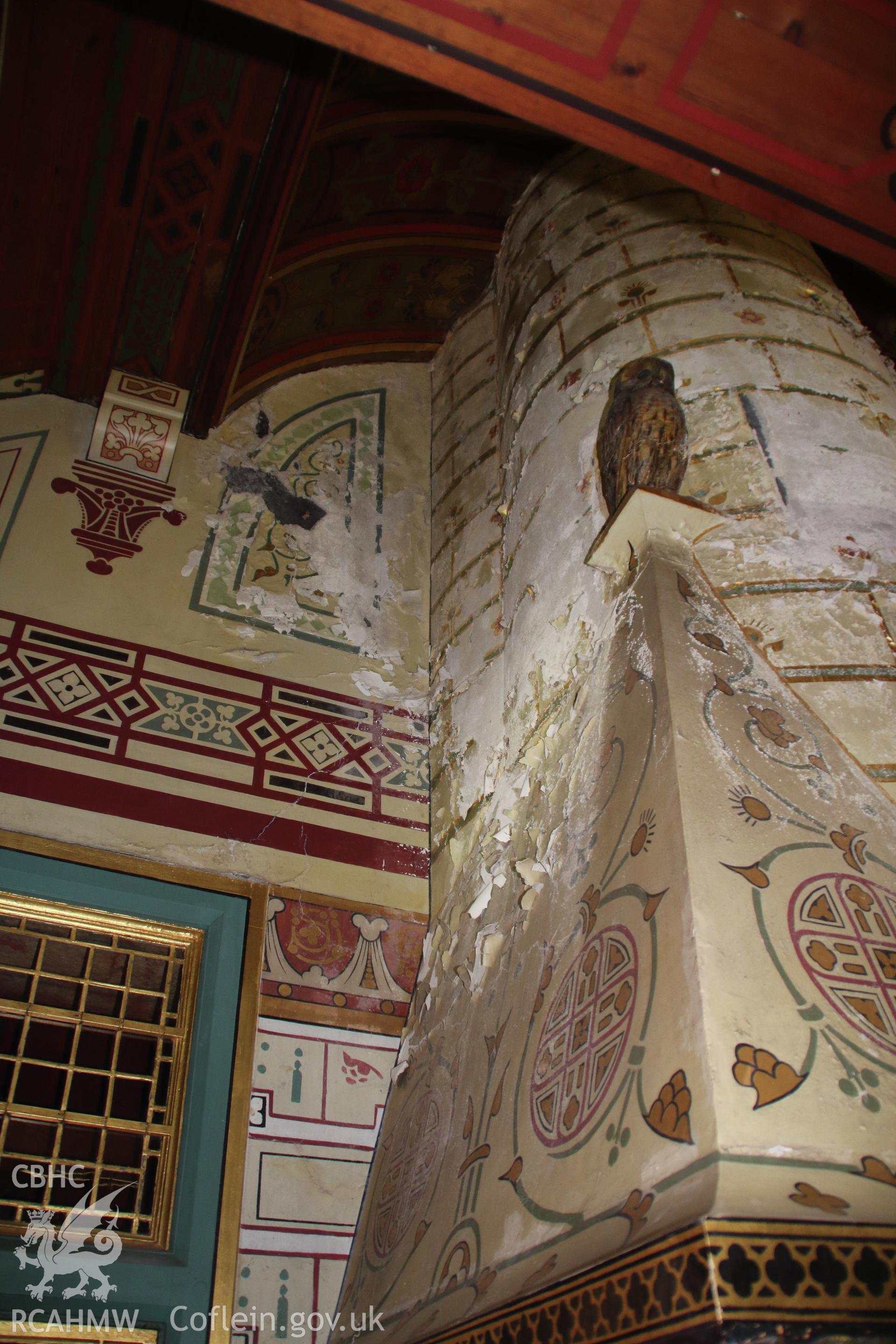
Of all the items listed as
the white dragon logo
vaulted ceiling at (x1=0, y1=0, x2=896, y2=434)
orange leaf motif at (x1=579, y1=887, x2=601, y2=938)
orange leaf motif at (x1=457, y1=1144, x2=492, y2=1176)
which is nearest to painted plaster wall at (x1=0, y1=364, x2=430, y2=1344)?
the white dragon logo

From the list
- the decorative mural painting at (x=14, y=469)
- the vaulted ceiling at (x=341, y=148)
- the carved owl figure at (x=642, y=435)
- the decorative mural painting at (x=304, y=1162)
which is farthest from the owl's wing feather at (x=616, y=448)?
the decorative mural painting at (x=14, y=469)

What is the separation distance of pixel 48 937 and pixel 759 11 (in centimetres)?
260

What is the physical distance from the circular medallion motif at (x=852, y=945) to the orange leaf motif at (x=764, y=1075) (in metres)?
0.17

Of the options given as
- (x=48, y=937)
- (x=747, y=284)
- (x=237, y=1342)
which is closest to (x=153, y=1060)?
(x=48, y=937)

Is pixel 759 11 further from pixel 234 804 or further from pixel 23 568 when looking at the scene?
pixel 23 568

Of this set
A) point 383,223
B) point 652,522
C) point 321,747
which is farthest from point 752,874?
point 383,223

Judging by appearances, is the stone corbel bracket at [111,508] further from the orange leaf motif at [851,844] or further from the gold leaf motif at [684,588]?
the orange leaf motif at [851,844]

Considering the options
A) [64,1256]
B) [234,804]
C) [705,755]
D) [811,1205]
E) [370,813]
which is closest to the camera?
[811,1205]

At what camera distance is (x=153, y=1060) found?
2670 mm

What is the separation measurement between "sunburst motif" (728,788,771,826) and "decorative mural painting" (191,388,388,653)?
2189mm

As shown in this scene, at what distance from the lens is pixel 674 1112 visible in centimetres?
140

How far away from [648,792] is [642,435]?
1240 millimetres

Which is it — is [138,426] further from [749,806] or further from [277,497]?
[749,806]

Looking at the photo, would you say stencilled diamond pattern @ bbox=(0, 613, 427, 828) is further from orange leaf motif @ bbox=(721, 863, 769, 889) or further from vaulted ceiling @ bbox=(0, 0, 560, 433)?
orange leaf motif @ bbox=(721, 863, 769, 889)
